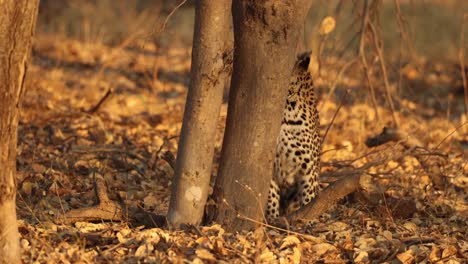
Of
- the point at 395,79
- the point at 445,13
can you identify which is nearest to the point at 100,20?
the point at 395,79

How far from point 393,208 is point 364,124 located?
299cm

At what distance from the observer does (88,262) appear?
4.00 m

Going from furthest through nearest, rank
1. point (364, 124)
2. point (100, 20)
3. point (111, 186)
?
point (100, 20), point (364, 124), point (111, 186)

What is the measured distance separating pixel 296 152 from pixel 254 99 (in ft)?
4.32

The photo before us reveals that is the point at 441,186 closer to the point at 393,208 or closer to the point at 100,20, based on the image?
the point at 393,208

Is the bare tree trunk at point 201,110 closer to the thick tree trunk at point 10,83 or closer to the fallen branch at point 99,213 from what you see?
the fallen branch at point 99,213

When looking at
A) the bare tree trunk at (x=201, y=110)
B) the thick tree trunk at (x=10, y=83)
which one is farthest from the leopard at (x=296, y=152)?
the thick tree trunk at (x=10, y=83)

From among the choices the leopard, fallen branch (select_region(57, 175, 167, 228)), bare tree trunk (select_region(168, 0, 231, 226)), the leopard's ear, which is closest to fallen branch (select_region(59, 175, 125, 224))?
fallen branch (select_region(57, 175, 167, 228))

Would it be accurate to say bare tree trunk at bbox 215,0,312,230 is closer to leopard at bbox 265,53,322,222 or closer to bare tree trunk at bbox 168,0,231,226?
bare tree trunk at bbox 168,0,231,226

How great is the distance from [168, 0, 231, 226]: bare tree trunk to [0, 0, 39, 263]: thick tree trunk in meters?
0.91

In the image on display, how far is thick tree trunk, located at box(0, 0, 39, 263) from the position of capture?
11.6 feet

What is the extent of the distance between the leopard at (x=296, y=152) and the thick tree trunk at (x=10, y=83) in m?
2.12

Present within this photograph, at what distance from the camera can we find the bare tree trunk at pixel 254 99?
4.29m

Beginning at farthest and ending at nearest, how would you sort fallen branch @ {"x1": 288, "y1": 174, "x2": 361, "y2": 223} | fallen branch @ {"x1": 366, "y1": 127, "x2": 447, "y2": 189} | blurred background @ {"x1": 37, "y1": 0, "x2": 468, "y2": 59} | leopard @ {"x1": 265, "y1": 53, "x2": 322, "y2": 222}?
blurred background @ {"x1": 37, "y1": 0, "x2": 468, "y2": 59} → fallen branch @ {"x1": 366, "y1": 127, "x2": 447, "y2": 189} → leopard @ {"x1": 265, "y1": 53, "x2": 322, "y2": 222} → fallen branch @ {"x1": 288, "y1": 174, "x2": 361, "y2": 223}
